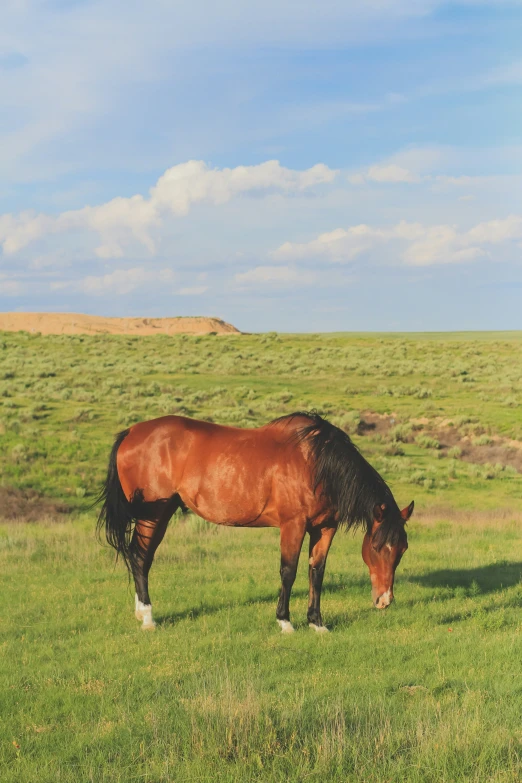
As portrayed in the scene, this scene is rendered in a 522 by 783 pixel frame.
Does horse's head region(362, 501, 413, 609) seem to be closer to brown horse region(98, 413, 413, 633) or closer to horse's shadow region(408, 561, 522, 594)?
brown horse region(98, 413, 413, 633)

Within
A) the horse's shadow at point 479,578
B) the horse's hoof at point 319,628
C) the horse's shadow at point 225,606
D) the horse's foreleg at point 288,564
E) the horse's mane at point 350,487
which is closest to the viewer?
the horse's mane at point 350,487

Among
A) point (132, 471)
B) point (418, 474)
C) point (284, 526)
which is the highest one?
point (132, 471)

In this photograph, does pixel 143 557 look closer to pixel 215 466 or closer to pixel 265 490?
pixel 215 466

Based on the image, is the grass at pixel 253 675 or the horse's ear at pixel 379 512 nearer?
the grass at pixel 253 675

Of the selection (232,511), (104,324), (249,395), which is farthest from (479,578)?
(104,324)

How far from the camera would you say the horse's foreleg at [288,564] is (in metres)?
8.23

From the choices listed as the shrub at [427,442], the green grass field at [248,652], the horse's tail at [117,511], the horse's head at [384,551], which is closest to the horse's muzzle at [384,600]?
the horse's head at [384,551]

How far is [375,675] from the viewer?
21.7 feet

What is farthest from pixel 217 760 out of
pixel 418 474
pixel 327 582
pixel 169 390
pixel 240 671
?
pixel 169 390

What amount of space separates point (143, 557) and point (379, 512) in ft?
10.2

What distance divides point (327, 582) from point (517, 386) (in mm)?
32524

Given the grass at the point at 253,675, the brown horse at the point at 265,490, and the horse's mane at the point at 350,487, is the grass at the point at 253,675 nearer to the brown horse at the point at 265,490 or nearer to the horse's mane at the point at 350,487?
the brown horse at the point at 265,490

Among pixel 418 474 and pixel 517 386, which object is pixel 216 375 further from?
pixel 418 474

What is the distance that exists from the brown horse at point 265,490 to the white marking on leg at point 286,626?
0.01 meters
